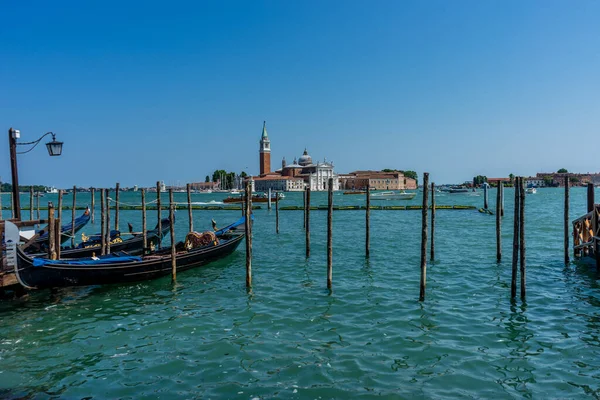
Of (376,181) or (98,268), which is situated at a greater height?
(376,181)

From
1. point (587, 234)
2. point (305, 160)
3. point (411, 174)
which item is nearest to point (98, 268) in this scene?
point (587, 234)

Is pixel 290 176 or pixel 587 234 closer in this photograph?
pixel 587 234

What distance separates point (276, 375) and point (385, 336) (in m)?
2.12

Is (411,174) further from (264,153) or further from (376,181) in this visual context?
(264,153)

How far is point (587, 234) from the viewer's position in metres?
12.7

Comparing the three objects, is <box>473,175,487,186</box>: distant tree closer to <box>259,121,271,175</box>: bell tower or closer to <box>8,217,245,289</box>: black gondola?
<box>259,121,271,175</box>: bell tower

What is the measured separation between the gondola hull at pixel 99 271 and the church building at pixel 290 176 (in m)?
101

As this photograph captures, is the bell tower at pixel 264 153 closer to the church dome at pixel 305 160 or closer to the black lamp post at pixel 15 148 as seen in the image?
the church dome at pixel 305 160

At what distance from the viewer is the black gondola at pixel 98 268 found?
31.5 feet

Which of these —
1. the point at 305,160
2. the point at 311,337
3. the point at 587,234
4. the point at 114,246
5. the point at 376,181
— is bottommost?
the point at 311,337

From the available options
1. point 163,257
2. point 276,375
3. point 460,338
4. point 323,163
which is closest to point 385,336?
point 460,338

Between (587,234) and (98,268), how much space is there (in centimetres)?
1282

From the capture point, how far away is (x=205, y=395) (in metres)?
5.50

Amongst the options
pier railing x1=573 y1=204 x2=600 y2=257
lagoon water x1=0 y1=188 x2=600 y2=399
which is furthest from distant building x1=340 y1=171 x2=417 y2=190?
lagoon water x1=0 y1=188 x2=600 y2=399
